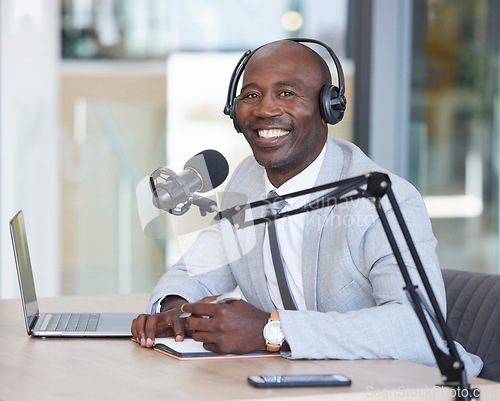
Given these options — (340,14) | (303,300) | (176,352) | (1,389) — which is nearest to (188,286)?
(303,300)

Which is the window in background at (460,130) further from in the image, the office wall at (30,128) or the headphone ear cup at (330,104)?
the headphone ear cup at (330,104)

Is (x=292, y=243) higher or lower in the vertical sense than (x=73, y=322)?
higher

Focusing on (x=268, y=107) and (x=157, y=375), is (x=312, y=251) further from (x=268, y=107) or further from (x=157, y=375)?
(x=157, y=375)

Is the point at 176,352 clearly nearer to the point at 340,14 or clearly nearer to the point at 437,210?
the point at 437,210

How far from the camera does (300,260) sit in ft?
5.85

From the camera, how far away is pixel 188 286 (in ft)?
6.02

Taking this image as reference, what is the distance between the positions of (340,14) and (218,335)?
2.73 m

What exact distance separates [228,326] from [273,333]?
0.28 feet

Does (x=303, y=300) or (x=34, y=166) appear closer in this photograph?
(x=303, y=300)

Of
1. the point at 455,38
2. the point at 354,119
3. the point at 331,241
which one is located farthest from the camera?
the point at 354,119

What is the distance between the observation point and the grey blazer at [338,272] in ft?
4.70

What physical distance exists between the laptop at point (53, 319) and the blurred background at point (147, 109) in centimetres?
181

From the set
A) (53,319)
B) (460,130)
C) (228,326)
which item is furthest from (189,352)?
(460,130)

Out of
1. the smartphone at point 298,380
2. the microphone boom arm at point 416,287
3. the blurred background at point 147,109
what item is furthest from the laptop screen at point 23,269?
the blurred background at point 147,109
